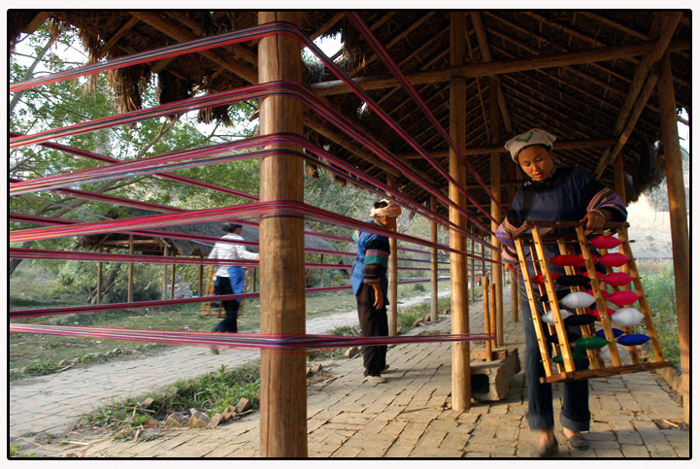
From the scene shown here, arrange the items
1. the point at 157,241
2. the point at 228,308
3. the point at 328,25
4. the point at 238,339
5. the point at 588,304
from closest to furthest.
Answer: the point at 238,339, the point at 588,304, the point at 328,25, the point at 228,308, the point at 157,241

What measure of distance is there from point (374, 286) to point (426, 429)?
1317 millimetres

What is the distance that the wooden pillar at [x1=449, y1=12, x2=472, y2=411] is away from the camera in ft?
8.51

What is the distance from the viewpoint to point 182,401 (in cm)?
313

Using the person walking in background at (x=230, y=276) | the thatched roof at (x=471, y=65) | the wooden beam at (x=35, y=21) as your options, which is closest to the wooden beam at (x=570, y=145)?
the thatched roof at (x=471, y=65)

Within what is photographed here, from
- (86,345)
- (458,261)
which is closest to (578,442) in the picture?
(458,261)

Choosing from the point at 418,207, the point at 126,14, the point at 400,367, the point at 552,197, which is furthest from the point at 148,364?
the point at 552,197

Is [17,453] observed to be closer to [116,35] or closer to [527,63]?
[116,35]

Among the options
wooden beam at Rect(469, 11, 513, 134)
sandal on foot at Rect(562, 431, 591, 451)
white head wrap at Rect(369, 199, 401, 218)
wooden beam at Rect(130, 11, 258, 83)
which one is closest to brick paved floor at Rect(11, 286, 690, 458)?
sandal on foot at Rect(562, 431, 591, 451)

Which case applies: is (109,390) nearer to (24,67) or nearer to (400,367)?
(400,367)

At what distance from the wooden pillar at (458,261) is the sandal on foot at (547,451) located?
705 mm

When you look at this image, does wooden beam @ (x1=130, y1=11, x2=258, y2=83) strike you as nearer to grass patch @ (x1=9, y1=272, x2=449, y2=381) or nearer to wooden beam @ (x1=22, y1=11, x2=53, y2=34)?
wooden beam @ (x1=22, y1=11, x2=53, y2=34)

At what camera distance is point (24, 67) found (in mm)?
7891

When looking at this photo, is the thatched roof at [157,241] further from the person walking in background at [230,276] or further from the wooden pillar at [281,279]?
the wooden pillar at [281,279]

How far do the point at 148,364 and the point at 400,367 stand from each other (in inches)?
107
